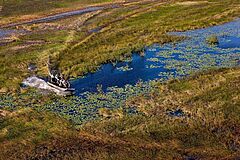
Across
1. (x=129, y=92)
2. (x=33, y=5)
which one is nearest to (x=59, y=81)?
(x=129, y=92)

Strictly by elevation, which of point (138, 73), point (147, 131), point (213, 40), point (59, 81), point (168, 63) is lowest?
point (147, 131)

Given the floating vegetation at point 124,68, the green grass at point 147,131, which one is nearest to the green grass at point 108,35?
the floating vegetation at point 124,68

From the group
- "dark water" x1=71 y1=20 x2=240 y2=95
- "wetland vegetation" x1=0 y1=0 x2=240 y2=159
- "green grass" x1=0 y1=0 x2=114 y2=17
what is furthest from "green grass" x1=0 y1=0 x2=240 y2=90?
"green grass" x1=0 y1=0 x2=114 y2=17

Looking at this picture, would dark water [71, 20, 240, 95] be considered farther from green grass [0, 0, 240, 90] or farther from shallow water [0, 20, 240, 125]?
green grass [0, 0, 240, 90]

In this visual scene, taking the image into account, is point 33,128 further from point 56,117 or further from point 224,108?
point 224,108

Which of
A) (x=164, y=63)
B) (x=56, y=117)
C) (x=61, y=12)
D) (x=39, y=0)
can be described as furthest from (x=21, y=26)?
(x=56, y=117)

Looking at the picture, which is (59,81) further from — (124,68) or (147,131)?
(147,131)

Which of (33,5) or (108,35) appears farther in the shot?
(33,5)
